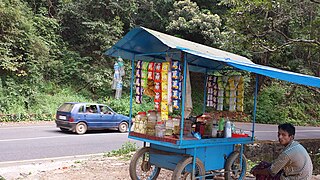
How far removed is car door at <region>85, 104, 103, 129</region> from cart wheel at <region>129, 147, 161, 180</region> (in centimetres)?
691

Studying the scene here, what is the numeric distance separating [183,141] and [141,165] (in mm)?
1441

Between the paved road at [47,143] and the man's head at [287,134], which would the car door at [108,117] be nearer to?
the paved road at [47,143]

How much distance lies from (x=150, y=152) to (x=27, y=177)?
2.62 meters

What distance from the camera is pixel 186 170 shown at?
5340 mm

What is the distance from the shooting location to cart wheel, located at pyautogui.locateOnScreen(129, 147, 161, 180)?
→ 18.8 ft

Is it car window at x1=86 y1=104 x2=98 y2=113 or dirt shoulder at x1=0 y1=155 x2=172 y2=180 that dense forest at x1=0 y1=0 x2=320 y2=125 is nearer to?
car window at x1=86 y1=104 x2=98 y2=113

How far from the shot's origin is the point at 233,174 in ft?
21.1

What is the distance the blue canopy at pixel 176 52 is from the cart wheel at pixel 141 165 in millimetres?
1889

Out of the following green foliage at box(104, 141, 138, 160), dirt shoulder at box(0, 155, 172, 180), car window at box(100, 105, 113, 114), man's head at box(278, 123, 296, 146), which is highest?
man's head at box(278, 123, 296, 146)

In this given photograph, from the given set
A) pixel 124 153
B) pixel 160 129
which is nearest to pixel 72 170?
pixel 124 153

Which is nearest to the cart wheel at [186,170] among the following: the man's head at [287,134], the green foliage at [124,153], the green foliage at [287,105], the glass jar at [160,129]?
the glass jar at [160,129]

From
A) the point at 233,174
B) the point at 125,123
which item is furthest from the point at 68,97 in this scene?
the point at 233,174

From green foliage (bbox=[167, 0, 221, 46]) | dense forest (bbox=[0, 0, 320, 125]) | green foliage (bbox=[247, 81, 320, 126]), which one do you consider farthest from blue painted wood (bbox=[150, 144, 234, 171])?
green foliage (bbox=[247, 81, 320, 126])

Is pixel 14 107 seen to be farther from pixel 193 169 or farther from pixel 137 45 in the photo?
pixel 193 169
